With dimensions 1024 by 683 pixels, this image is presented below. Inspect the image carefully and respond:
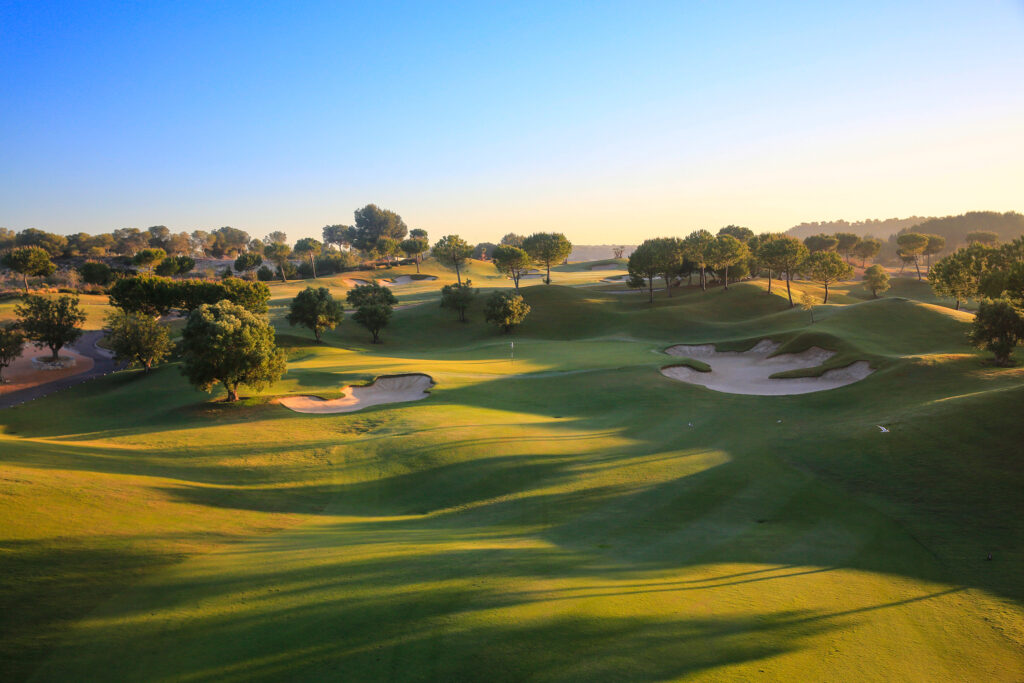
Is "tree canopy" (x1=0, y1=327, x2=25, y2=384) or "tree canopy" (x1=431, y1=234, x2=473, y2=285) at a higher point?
"tree canopy" (x1=431, y1=234, x2=473, y2=285)

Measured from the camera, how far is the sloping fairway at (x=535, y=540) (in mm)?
7539

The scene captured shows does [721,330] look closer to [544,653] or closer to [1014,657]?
[1014,657]

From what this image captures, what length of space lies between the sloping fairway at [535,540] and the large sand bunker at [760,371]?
3.75 meters

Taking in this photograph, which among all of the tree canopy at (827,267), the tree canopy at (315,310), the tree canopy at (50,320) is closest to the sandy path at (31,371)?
the tree canopy at (50,320)

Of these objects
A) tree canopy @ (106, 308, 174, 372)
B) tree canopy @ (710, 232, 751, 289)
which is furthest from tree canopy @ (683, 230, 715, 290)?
tree canopy @ (106, 308, 174, 372)

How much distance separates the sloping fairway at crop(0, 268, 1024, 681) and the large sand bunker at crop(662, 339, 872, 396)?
12.3 ft

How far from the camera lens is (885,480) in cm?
1744

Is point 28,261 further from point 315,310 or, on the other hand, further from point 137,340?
point 315,310

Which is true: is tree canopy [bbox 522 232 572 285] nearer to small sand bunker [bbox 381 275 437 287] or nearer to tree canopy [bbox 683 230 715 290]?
tree canopy [bbox 683 230 715 290]

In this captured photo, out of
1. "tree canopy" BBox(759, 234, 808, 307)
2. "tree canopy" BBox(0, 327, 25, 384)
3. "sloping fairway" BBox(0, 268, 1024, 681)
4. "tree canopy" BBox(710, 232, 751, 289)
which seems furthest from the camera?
"tree canopy" BBox(710, 232, 751, 289)

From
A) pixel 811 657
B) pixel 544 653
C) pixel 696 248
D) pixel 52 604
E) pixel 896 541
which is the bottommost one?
pixel 896 541

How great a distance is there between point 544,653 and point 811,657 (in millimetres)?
4448

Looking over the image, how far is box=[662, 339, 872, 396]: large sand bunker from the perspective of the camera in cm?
3525

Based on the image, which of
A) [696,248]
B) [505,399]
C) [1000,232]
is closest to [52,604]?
[505,399]
